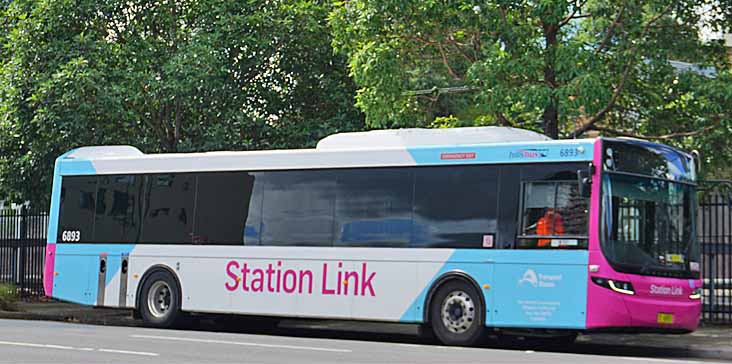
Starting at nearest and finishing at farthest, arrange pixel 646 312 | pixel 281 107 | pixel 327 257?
pixel 646 312 → pixel 327 257 → pixel 281 107

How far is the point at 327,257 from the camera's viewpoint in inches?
792

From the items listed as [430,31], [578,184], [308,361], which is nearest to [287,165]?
[430,31]

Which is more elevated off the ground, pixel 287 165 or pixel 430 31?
pixel 430 31

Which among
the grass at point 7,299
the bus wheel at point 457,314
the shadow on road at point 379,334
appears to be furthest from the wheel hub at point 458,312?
the grass at point 7,299

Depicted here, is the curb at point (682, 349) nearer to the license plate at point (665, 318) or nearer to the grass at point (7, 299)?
the license plate at point (665, 318)

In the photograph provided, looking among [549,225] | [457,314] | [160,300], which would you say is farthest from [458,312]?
[160,300]

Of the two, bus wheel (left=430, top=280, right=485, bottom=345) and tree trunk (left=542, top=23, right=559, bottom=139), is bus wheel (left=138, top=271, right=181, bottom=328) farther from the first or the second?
tree trunk (left=542, top=23, right=559, bottom=139)

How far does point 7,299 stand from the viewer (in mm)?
27172

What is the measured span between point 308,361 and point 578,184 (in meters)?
5.02

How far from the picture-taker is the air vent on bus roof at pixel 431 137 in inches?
747

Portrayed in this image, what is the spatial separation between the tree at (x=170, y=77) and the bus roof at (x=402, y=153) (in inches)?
156

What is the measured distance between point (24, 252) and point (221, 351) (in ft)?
54.6

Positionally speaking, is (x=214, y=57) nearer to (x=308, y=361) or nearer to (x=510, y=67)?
(x=510, y=67)

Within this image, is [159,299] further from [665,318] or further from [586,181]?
[665,318]
